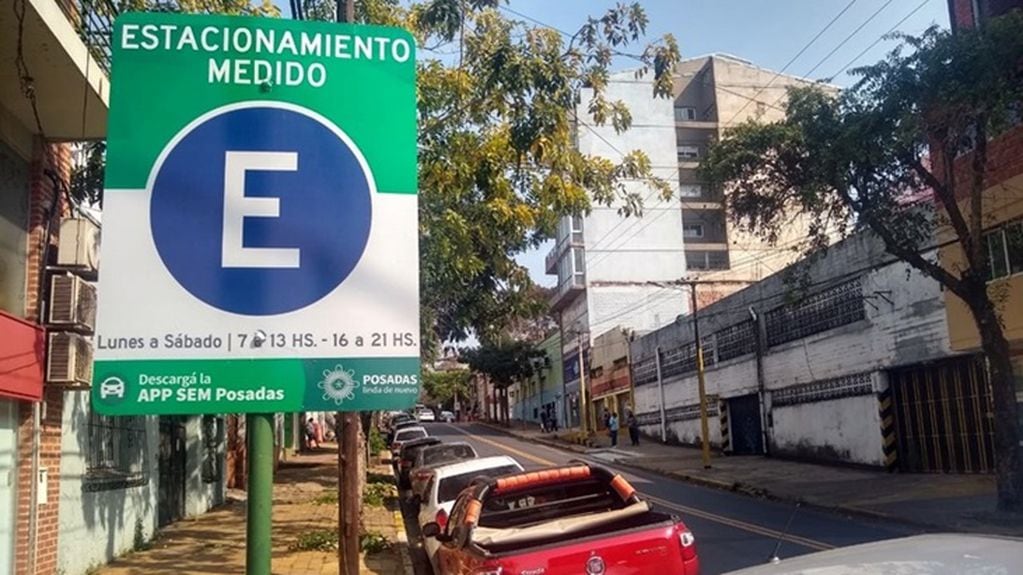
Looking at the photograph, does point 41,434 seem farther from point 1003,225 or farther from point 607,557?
point 1003,225

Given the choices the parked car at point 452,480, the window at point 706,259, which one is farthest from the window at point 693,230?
the parked car at point 452,480

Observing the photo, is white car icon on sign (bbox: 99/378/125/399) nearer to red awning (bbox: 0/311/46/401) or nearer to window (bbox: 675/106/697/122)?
red awning (bbox: 0/311/46/401)

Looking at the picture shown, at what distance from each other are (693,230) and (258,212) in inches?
2258

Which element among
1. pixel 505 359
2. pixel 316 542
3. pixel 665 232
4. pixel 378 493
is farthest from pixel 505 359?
pixel 316 542

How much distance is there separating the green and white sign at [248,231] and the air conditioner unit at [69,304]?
24.5 ft

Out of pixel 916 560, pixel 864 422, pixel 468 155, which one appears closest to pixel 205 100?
pixel 916 560

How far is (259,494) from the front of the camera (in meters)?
2.37

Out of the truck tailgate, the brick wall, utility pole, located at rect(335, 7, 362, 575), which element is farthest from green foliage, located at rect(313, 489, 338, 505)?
the truck tailgate

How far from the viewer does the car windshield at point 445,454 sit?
20.1m

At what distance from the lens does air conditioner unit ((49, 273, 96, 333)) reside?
9.07m

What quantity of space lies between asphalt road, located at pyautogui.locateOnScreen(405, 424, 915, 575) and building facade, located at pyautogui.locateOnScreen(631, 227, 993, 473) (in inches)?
167

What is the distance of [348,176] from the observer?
2.44 m

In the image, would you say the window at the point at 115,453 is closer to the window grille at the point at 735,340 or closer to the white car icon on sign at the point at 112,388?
the white car icon on sign at the point at 112,388

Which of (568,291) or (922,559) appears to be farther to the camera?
(568,291)
